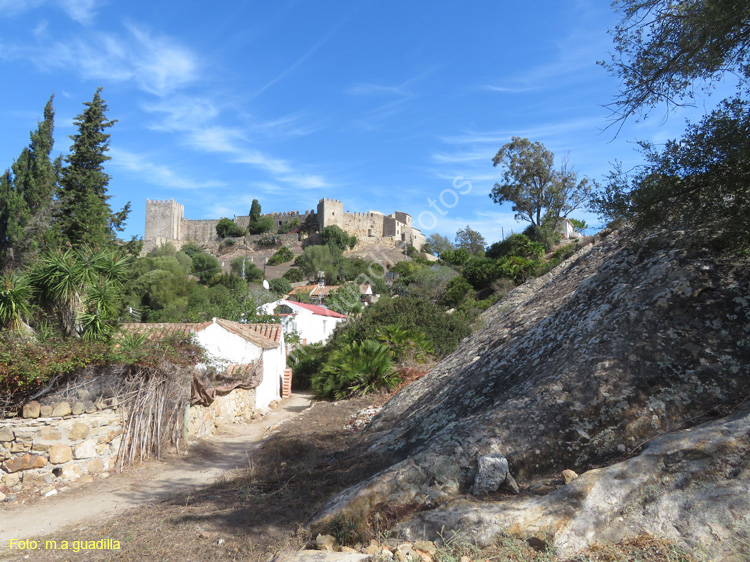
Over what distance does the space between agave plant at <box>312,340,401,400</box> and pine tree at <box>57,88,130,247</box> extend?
40.8 ft

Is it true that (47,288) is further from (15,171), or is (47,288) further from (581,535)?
(15,171)

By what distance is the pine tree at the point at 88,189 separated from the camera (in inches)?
824

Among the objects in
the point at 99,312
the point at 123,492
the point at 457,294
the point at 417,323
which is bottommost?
the point at 123,492

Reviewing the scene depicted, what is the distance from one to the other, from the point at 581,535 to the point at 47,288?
9.53 metres

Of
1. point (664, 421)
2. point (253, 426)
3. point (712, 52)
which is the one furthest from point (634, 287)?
point (253, 426)

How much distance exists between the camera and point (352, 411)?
41.1ft

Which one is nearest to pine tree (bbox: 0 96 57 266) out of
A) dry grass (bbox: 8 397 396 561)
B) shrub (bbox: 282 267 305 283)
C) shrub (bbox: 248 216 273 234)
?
dry grass (bbox: 8 397 396 561)

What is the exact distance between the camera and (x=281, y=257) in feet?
242

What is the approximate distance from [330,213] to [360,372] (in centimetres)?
6910

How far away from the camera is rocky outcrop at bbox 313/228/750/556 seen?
12.3 ft

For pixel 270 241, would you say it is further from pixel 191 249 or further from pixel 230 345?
pixel 230 345

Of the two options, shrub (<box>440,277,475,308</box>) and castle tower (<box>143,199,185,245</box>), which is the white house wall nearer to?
shrub (<box>440,277,475,308</box>)

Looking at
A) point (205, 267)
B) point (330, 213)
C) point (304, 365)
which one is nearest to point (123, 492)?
point (304, 365)

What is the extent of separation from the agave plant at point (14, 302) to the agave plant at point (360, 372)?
8.60m
